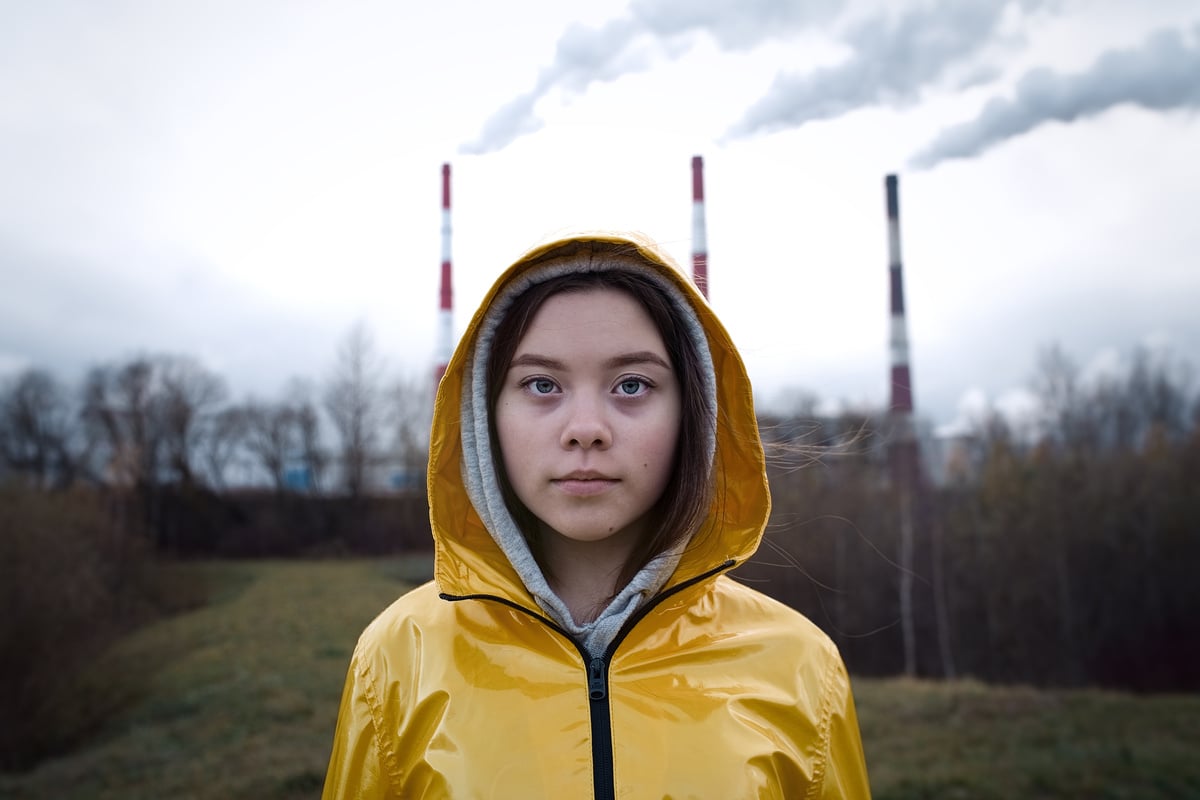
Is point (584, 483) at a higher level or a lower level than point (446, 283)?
lower

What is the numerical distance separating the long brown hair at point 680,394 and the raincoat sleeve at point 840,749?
0.45 metres

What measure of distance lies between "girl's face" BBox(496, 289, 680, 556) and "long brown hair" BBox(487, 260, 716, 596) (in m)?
0.03

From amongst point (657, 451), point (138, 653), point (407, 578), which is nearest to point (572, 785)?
point (657, 451)

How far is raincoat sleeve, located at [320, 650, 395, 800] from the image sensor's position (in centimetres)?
147

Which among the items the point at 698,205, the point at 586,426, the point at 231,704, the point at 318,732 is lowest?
the point at 231,704

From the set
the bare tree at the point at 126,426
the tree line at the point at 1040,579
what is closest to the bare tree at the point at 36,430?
the bare tree at the point at 126,426

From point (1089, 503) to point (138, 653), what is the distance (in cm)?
1815

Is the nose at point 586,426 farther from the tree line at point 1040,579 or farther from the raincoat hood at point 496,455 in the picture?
the tree line at point 1040,579

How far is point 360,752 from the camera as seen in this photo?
150 centimetres

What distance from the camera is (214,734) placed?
9438mm

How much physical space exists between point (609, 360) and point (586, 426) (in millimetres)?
151

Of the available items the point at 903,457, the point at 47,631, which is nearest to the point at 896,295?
the point at 903,457

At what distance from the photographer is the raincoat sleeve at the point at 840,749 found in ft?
4.96

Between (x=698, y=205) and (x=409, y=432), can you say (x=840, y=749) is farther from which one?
(x=409, y=432)
